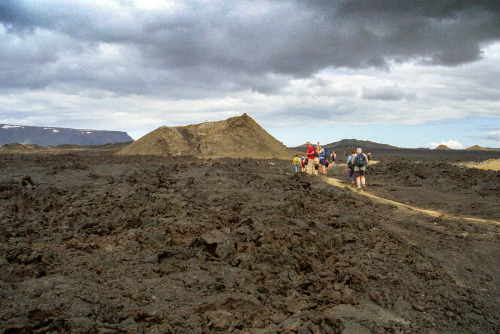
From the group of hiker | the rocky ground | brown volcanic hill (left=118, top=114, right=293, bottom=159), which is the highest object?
brown volcanic hill (left=118, top=114, right=293, bottom=159)

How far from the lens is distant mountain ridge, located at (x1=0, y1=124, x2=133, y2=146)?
246 ft

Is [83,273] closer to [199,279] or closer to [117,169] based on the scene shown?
[199,279]

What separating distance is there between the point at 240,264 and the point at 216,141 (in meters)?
33.2

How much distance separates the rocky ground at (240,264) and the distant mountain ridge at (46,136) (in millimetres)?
72479

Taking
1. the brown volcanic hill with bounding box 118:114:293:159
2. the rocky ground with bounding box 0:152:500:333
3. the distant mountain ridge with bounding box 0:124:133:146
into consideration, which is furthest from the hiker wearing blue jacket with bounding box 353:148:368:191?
the distant mountain ridge with bounding box 0:124:133:146

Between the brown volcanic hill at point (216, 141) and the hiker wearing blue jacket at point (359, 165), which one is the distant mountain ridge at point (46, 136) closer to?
the brown volcanic hill at point (216, 141)

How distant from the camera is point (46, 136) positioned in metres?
80.6

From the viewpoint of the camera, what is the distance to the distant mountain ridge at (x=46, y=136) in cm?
7512

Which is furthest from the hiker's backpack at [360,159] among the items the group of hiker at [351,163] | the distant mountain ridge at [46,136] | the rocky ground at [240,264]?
the distant mountain ridge at [46,136]

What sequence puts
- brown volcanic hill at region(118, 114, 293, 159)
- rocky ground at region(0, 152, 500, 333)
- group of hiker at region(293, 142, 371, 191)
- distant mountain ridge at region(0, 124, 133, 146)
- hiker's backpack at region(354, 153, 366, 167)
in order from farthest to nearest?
1. distant mountain ridge at region(0, 124, 133, 146)
2. brown volcanic hill at region(118, 114, 293, 159)
3. group of hiker at region(293, 142, 371, 191)
4. hiker's backpack at region(354, 153, 366, 167)
5. rocky ground at region(0, 152, 500, 333)

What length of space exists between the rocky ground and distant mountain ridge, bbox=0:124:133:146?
7248cm

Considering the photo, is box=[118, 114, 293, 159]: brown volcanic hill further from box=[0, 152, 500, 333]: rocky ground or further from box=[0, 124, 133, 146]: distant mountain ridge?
box=[0, 124, 133, 146]: distant mountain ridge

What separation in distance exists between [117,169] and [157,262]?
1456cm

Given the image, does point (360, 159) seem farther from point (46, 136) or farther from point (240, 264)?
point (46, 136)
